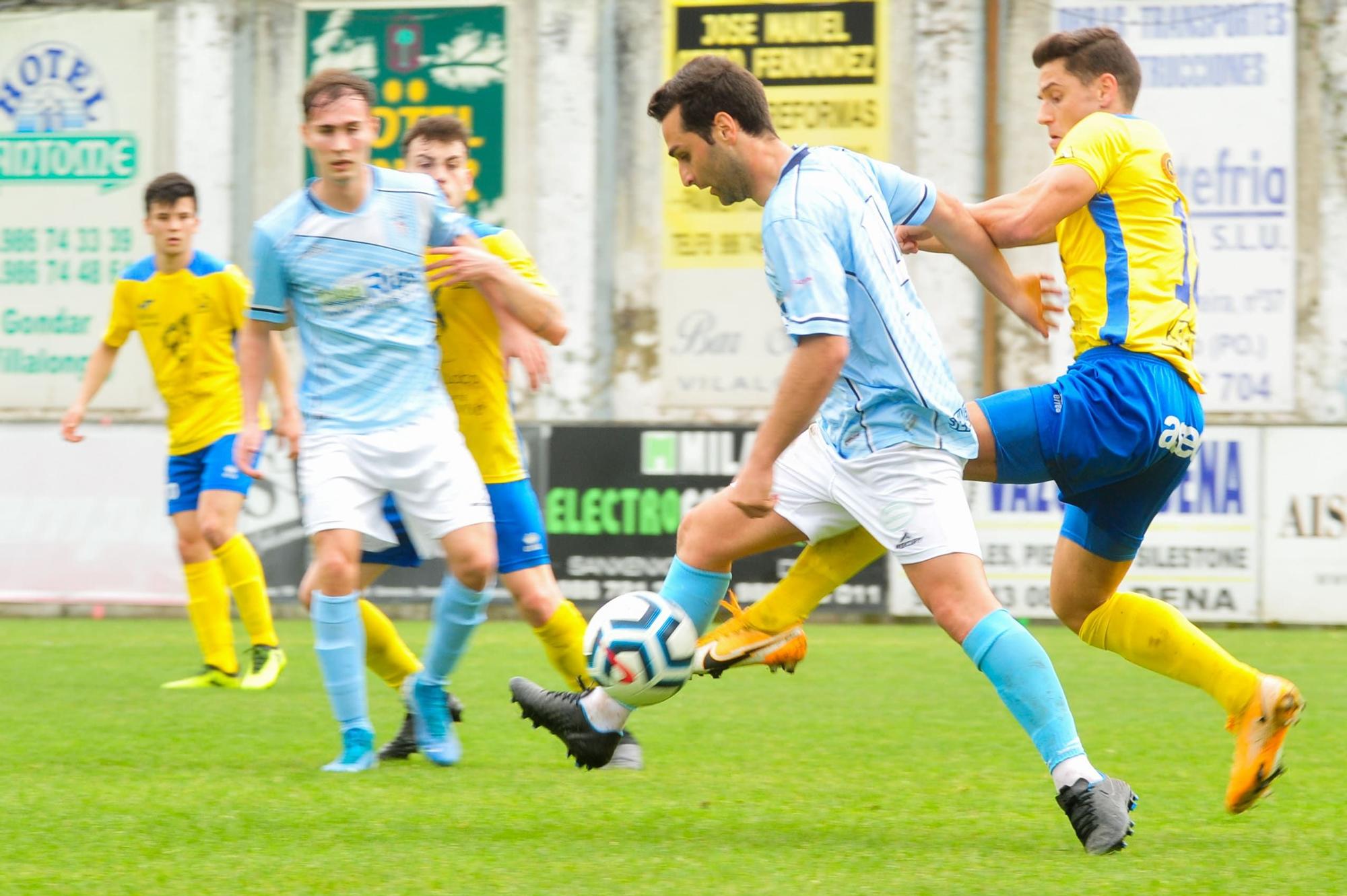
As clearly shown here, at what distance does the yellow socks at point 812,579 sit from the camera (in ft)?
15.3

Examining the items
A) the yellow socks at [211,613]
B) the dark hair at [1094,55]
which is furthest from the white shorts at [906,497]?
the yellow socks at [211,613]

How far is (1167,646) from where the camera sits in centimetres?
484

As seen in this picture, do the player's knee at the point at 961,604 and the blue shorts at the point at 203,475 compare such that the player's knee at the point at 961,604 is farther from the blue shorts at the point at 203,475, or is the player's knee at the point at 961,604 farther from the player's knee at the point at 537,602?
the blue shorts at the point at 203,475

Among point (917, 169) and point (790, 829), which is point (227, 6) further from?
point (790, 829)

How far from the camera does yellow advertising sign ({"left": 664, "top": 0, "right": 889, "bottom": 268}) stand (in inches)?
483

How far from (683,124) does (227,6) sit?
9.67 meters

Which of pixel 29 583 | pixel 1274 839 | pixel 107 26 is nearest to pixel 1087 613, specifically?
pixel 1274 839

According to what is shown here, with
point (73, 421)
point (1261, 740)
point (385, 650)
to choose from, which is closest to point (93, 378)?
point (73, 421)

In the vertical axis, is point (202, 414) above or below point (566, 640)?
above

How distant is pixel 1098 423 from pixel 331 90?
2.39 meters

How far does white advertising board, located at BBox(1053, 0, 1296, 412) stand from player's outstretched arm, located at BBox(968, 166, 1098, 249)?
25.2 feet

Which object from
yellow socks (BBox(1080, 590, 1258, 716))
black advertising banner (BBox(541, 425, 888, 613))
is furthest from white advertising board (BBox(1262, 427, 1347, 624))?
yellow socks (BBox(1080, 590, 1258, 716))

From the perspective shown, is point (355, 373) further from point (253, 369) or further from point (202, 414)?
point (202, 414)

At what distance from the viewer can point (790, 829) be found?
4.51 metres
